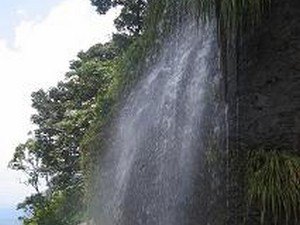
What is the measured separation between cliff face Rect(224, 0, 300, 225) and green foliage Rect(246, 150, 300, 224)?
0.57 feet

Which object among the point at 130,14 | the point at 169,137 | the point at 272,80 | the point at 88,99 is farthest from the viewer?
the point at 88,99

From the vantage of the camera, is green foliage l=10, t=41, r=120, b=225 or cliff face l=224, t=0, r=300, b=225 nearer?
cliff face l=224, t=0, r=300, b=225

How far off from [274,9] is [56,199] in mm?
18690

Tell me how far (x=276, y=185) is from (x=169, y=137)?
2.05 m

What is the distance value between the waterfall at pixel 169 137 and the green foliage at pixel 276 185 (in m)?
0.75

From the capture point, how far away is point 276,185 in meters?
6.67

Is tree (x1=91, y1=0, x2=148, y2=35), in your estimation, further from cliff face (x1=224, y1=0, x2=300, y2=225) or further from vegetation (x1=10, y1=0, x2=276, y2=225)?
cliff face (x1=224, y1=0, x2=300, y2=225)

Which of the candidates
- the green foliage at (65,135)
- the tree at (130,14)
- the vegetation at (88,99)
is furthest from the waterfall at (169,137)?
the tree at (130,14)

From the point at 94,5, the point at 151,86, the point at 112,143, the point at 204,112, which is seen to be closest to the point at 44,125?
the point at 94,5

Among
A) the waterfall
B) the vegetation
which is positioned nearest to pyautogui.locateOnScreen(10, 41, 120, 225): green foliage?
the vegetation

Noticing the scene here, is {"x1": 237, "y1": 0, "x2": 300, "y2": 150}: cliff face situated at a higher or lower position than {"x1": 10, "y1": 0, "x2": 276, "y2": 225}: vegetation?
lower

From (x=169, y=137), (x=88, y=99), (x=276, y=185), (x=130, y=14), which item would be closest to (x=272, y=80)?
(x=276, y=185)

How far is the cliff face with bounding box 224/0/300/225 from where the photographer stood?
23.0 ft

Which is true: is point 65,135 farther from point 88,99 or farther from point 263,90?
point 263,90
